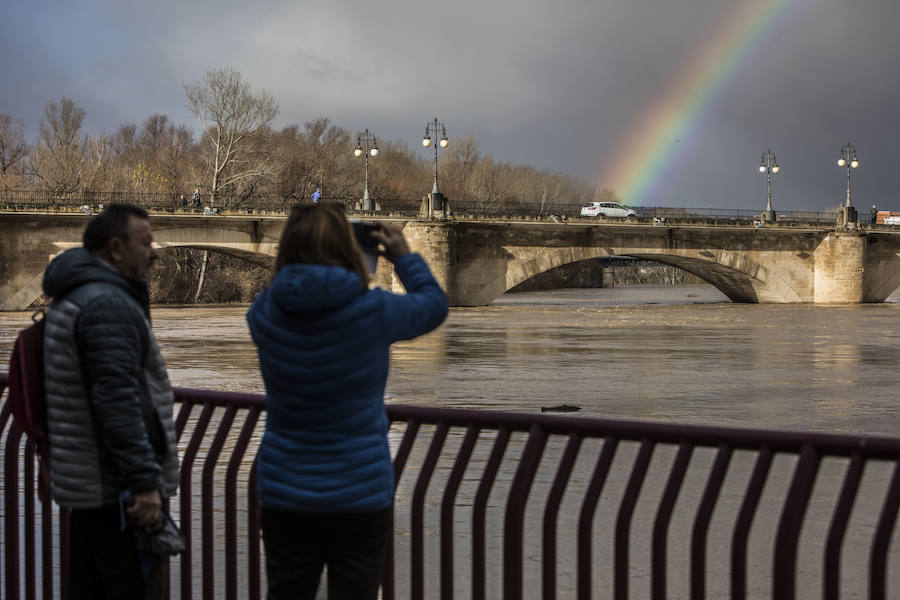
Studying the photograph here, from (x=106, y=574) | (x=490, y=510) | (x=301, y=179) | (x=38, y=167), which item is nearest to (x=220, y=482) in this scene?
(x=490, y=510)

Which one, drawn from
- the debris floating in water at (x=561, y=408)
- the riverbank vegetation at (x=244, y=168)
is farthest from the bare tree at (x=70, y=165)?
the debris floating in water at (x=561, y=408)

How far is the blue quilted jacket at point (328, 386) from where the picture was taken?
2.88 meters

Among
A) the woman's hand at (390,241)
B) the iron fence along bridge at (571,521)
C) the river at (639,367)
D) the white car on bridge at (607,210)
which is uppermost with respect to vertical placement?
the woman's hand at (390,241)

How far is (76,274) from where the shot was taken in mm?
3178

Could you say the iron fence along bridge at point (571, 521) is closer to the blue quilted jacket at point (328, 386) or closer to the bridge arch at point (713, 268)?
the blue quilted jacket at point (328, 386)

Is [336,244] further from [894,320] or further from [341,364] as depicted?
[894,320]

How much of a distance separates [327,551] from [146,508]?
1.89ft

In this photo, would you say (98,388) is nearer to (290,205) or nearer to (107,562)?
(107,562)

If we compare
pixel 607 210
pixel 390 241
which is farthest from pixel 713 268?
pixel 390 241

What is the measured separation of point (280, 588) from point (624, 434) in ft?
3.62

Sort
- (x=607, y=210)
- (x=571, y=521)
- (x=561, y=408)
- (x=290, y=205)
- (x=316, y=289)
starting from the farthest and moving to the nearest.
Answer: (x=607, y=210) → (x=290, y=205) → (x=561, y=408) → (x=571, y=521) → (x=316, y=289)

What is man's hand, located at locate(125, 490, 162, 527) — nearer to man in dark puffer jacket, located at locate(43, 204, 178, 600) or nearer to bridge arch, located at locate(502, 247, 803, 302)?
man in dark puffer jacket, located at locate(43, 204, 178, 600)

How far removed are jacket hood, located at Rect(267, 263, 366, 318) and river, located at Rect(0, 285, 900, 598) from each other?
141 inches

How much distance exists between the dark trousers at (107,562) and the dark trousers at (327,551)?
487 millimetres
